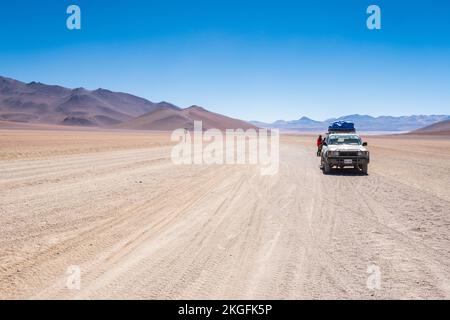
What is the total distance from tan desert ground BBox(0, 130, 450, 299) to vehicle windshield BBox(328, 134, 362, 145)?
6.05m

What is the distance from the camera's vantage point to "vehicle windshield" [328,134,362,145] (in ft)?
66.8

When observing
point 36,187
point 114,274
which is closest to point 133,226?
point 114,274

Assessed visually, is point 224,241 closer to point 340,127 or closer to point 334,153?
point 334,153

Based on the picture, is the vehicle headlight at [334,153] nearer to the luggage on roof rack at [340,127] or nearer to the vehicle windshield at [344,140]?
the vehicle windshield at [344,140]

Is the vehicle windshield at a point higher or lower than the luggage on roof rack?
lower

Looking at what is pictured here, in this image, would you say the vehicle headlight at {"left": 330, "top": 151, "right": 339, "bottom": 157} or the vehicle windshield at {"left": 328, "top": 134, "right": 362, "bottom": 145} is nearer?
the vehicle headlight at {"left": 330, "top": 151, "right": 339, "bottom": 157}

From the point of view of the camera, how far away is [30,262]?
6.31 m

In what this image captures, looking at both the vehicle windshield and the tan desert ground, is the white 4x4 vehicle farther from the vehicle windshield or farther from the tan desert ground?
the tan desert ground

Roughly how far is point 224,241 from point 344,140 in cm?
1460

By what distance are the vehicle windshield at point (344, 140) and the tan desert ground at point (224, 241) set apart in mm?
6048

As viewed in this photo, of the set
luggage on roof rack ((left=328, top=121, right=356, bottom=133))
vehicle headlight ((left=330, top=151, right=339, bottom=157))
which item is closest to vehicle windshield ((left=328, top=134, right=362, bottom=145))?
vehicle headlight ((left=330, top=151, right=339, bottom=157))

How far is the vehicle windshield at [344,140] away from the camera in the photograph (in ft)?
66.8

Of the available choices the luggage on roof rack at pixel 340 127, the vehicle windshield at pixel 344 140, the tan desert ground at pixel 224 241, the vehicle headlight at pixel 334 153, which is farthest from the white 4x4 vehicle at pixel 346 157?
the luggage on roof rack at pixel 340 127
